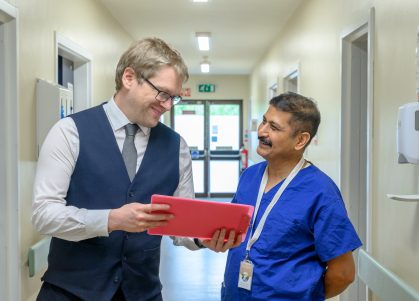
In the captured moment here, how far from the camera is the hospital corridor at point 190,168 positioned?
1.34 m

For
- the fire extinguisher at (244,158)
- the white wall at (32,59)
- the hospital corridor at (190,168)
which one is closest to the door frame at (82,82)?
the hospital corridor at (190,168)

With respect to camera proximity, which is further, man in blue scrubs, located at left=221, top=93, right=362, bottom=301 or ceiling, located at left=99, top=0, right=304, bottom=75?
→ ceiling, located at left=99, top=0, right=304, bottom=75

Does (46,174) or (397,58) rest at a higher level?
(397,58)

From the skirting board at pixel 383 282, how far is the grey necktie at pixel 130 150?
1.20 m

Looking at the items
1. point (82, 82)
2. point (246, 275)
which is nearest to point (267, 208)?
point (246, 275)

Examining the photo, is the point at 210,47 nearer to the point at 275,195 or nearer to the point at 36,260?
the point at 36,260

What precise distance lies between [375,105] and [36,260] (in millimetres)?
1998

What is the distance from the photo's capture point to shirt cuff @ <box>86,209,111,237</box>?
123 centimetres

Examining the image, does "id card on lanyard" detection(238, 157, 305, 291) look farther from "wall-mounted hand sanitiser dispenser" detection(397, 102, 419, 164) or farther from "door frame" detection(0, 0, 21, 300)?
"door frame" detection(0, 0, 21, 300)

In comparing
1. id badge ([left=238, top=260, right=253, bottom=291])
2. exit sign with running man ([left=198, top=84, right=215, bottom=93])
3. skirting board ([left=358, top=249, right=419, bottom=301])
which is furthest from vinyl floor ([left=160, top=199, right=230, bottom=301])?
exit sign with running man ([left=198, top=84, right=215, bottom=93])

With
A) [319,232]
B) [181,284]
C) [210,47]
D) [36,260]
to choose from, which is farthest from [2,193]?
[210,47]

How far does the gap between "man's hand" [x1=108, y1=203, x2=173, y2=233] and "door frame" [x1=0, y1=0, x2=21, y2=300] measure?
1.37 m

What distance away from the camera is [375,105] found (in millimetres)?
2459

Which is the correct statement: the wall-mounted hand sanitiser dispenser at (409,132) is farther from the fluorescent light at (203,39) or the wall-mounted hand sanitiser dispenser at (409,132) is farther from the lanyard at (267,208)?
the fluorescent light at (203,39)
